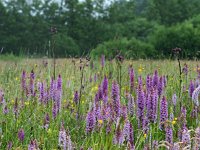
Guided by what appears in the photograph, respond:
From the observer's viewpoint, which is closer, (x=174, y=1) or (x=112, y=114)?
(x=112, y=114)

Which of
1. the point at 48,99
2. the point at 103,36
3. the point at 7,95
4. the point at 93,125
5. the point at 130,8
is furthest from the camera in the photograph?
the point at 130,8

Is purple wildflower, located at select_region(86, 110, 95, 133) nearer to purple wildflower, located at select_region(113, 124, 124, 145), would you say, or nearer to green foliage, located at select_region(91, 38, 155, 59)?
purple wildflower, located at select_region(113, 124, 124, 145)

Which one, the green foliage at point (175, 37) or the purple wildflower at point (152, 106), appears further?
the green foliage at point (175, 37)

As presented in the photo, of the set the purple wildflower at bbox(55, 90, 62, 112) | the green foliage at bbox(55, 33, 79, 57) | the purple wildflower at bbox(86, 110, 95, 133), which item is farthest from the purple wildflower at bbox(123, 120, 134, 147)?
A: the green foliage at bbox(55, 33, 79, 57)

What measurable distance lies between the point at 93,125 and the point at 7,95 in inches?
88.1

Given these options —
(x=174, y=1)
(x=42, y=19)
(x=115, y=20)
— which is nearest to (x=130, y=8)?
(x=115, y=20)

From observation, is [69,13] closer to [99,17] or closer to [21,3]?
[99,17]

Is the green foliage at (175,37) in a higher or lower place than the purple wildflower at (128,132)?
higher

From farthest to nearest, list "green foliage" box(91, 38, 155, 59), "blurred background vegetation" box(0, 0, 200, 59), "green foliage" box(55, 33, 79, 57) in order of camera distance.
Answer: "blurred background vegetation" box(0, 0, 200, 59)
"green foliage" box(55, 33, 79, 57)
"green foliage" box(91, 38, 155, 59)

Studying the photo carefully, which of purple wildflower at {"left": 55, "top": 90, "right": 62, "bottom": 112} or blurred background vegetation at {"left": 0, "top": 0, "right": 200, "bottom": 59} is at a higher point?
blurred background vegetation at {"left": 0, "top": 0, "right": 200, "bottom": 59}

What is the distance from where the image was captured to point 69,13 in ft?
173

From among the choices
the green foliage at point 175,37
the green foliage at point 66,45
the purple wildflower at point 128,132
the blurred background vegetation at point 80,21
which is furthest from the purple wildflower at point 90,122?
the blurred background vegetation at point 80,21

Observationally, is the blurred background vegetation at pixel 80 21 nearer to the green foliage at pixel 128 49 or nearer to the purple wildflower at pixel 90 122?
the green foliage at pixel 128 49

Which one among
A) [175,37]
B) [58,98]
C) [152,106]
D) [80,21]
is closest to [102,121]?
[152,106]
